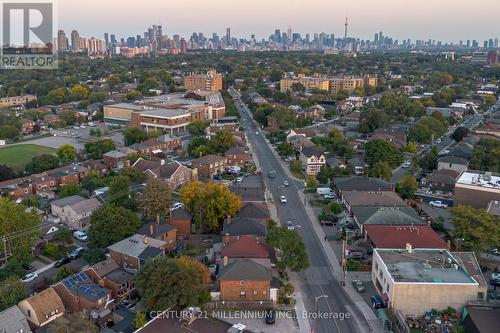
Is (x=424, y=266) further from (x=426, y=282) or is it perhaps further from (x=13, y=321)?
(x=13, y=321)

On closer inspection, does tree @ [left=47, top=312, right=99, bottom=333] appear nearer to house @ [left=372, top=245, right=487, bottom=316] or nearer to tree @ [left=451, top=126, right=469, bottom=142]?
house @ [left=372, top=245, right=487, bottom=316]

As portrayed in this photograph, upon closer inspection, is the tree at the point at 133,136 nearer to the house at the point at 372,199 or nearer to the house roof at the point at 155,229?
the house roof at the point at 155,229

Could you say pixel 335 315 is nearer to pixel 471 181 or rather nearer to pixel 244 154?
pixel 471 181

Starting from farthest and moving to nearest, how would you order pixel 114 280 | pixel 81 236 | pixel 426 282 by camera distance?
pixel 81 236
pixel 114 280
pixel 426 282

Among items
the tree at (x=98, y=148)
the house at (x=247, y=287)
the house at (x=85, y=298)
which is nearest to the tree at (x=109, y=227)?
the house at (x=85, y=298)

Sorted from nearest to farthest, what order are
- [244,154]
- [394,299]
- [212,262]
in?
[394,299] < [212,262] < [244,154]

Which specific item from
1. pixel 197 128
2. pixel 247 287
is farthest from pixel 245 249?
pixel 197 128

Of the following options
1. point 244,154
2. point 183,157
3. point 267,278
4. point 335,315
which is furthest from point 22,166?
point 335,315
